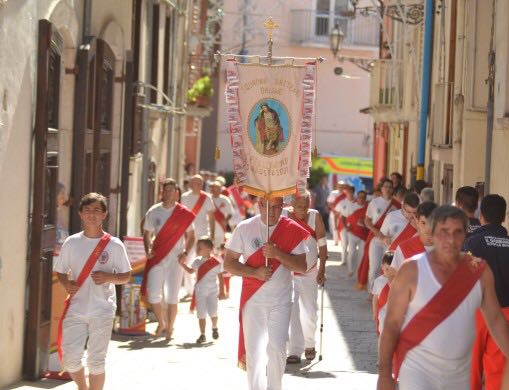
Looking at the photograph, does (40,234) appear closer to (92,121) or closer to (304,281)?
(304,281)

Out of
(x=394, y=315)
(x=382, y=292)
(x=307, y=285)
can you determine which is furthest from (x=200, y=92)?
(x=394, y=315)

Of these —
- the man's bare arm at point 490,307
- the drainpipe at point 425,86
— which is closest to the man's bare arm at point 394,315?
the man's bare arm at point 490,307

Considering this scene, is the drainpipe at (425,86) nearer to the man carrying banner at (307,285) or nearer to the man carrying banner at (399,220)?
the man carrying banner at (399,220)

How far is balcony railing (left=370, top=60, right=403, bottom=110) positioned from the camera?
32.9m

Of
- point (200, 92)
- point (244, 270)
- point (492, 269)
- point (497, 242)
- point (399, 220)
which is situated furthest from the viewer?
point (200, 92)

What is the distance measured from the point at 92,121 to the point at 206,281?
2.27 meters

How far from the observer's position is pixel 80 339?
10.7 metres

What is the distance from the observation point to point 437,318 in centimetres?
735

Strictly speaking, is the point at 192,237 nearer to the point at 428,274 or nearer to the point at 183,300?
the point at 183,300

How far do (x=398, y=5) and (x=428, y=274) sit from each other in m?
19.1

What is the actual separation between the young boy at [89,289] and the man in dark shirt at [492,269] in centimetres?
272

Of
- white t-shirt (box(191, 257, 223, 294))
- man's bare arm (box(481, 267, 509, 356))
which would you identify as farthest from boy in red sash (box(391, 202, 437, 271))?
white t-shirt (box(191, 257, 223, 294))

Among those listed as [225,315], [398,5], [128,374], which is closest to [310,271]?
[128,374]

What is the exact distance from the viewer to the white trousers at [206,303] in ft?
52.5
